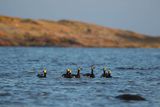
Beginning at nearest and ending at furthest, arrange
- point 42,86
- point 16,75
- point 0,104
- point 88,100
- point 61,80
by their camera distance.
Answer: point 0,104 → point 88,100 → point 42,86 → point 61,80 → point 16,75

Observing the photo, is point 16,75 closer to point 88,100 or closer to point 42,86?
point 42,86

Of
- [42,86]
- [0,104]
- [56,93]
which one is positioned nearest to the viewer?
[0,104]

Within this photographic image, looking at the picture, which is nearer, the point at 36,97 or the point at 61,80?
the point at 36,97

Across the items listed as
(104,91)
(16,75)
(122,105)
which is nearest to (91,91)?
(104,91)

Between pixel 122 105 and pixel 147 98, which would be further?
pixel 147 98

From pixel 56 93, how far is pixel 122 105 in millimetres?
7432

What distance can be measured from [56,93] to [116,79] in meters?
15.4

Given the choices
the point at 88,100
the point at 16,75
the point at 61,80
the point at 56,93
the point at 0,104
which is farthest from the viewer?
the point at 16,75

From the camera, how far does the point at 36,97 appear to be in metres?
42.5

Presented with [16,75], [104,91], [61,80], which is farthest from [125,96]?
[16,75]

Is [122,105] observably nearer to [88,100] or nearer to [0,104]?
[88,100]

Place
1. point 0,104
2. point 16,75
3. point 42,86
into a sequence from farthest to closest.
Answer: point 16,75 → point 42,86 → point 0,104

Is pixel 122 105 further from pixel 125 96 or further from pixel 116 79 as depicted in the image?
pixel 116 79

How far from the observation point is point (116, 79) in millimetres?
59438
